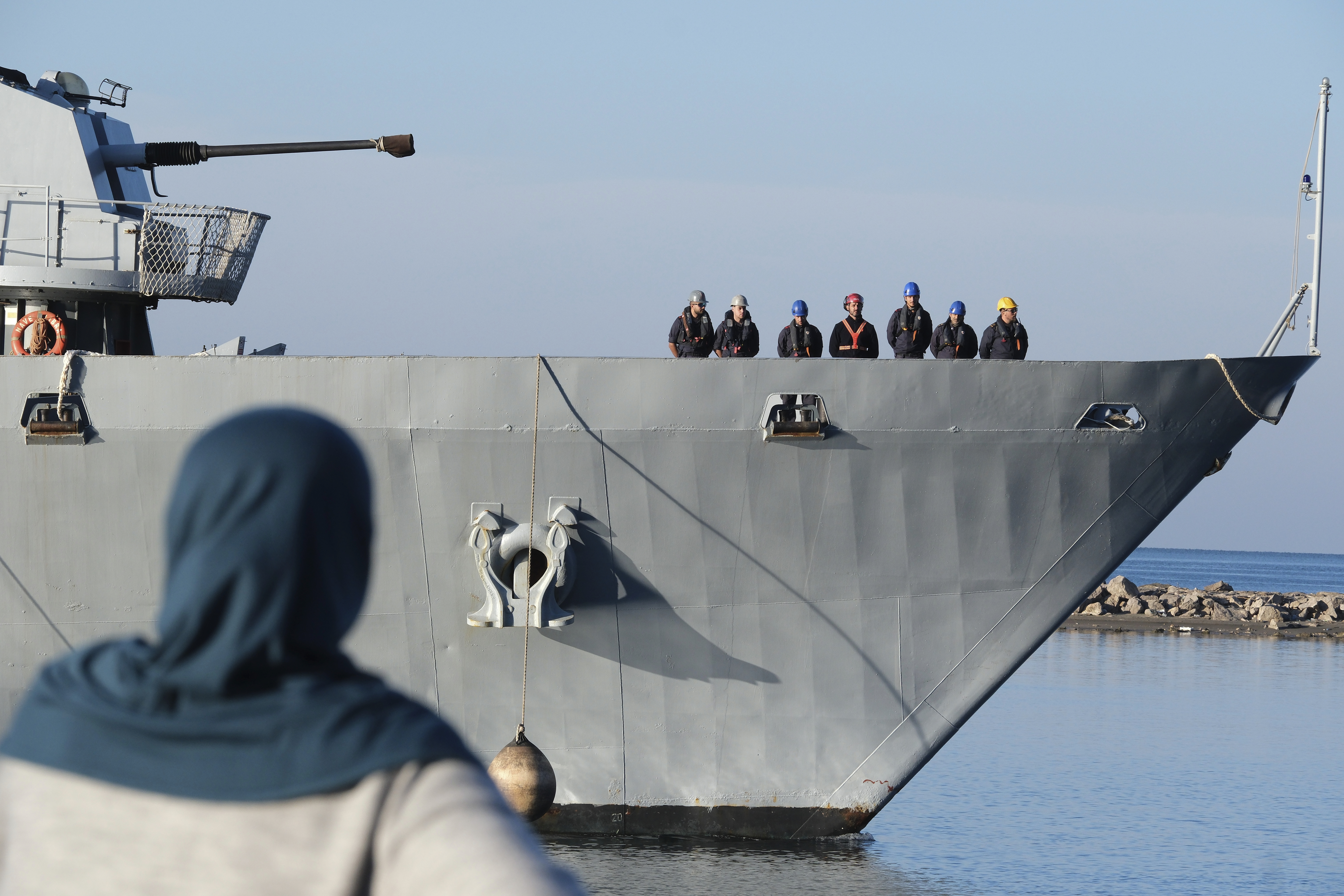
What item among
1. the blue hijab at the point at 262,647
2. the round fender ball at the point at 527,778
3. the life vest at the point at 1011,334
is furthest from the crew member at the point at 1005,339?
the blue hijab at the point at 262,647

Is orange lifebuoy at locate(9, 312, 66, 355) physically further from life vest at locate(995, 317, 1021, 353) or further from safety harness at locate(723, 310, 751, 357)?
life vest at locate(995, 317, 1021, 353)

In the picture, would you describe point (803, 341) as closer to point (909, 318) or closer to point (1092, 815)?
point (909, 318)

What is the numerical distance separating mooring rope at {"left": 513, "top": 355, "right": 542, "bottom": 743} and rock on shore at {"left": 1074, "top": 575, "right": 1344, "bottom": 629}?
35534mm

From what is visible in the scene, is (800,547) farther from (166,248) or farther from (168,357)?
(166,248)

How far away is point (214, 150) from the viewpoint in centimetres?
1556

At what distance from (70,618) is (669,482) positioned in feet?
18.6

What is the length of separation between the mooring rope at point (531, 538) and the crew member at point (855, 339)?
117 inches

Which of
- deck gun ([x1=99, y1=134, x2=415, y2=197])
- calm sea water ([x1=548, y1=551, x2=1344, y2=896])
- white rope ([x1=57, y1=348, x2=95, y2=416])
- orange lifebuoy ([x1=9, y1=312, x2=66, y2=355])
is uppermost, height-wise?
deck gun ([x1=99, y1=134, x2=415, y2=197])

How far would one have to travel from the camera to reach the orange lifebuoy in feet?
42.9

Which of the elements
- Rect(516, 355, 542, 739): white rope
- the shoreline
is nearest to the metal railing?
Rect(516, 355, 542, 739): white rope

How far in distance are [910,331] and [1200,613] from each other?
122ft

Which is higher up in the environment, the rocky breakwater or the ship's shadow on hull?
the ship's shadow on hull

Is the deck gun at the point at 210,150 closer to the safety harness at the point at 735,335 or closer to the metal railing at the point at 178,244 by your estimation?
the metal railing at the point at 178,244

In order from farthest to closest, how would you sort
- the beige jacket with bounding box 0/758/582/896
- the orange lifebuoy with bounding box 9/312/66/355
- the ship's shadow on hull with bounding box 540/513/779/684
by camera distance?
the orange lifebuoy with bounding box 9/312/66/355
the ship's shadow on hull with bounding box 540/513/779/684
the beige jacket with bounding box 0/758/582/896
